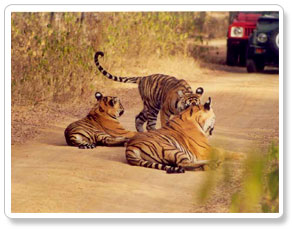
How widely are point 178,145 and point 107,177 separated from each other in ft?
2.36

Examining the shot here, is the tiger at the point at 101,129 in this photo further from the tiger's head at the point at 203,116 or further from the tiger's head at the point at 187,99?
the tiger's head at the point at 203,116

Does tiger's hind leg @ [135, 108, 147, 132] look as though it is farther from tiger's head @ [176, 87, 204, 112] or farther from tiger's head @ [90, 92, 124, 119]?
tiger's head @ [176, 87, 204, 112]

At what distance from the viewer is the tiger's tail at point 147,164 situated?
23.9ft

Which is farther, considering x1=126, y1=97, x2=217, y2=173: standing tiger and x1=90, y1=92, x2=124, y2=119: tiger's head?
x1=90, y1=92, x2=124, y2=119: tiger's head

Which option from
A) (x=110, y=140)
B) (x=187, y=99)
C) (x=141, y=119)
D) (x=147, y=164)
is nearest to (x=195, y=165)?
(x=147, y=164)

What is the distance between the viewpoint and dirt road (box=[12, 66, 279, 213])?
6.65 meters

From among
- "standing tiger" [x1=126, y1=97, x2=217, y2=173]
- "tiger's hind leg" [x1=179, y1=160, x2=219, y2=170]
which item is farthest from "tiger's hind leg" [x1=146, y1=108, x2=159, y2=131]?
"tiger's hind leg" [x1=179, y1=160, x2=219, y2=170]

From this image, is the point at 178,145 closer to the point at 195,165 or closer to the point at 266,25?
the point at 195,165

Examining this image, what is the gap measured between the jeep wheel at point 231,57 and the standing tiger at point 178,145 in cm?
689

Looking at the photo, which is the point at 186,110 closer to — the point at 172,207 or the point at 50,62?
the point at 172,207

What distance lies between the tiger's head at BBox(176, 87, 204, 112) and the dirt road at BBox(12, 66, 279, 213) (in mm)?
435

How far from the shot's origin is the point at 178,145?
752 centimetres

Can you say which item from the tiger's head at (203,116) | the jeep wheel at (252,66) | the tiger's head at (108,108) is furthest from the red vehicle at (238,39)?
the tiger's head at (203,116)
